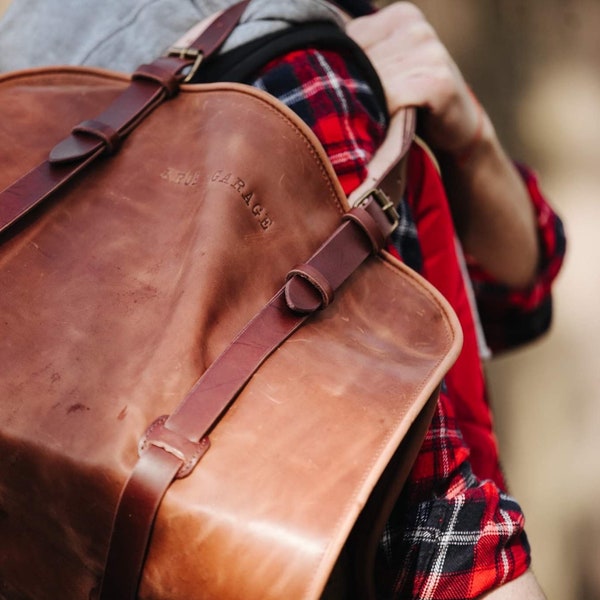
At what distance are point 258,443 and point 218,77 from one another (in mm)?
479

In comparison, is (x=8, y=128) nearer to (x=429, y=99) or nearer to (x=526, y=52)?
(x=429, y=99)

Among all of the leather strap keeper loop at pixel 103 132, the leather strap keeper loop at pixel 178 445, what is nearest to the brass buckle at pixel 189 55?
the leather strap keeper loop at pixel 103 132

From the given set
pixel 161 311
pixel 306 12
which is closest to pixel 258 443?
pixel 161 311

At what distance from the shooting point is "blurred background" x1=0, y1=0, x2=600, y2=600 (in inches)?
98.5

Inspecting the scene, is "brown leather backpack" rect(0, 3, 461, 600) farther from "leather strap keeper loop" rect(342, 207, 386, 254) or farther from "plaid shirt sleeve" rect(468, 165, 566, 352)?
"plaid shirt sleeve" rect(468, 165, 566, 352)

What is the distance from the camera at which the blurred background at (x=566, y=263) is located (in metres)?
2.50

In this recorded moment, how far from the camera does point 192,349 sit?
0.69 metres

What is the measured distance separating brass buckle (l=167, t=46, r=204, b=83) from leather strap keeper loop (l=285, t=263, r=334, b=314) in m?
0.29

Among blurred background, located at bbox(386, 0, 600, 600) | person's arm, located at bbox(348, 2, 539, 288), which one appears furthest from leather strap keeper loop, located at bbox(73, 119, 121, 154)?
blurred background, located at bbox(386, 0, 600, 600)

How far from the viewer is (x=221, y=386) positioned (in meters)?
0.68

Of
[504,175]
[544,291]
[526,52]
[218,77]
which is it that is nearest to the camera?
[218,77]

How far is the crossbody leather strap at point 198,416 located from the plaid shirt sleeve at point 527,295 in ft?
2.53

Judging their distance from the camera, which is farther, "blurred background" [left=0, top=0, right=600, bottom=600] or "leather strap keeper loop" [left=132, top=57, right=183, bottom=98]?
"blurred background" [left=0, top=0, right=600, bottom=600]

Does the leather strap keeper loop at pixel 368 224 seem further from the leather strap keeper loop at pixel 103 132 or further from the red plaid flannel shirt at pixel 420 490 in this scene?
the leather strap keeper loop at pixel 103 132
